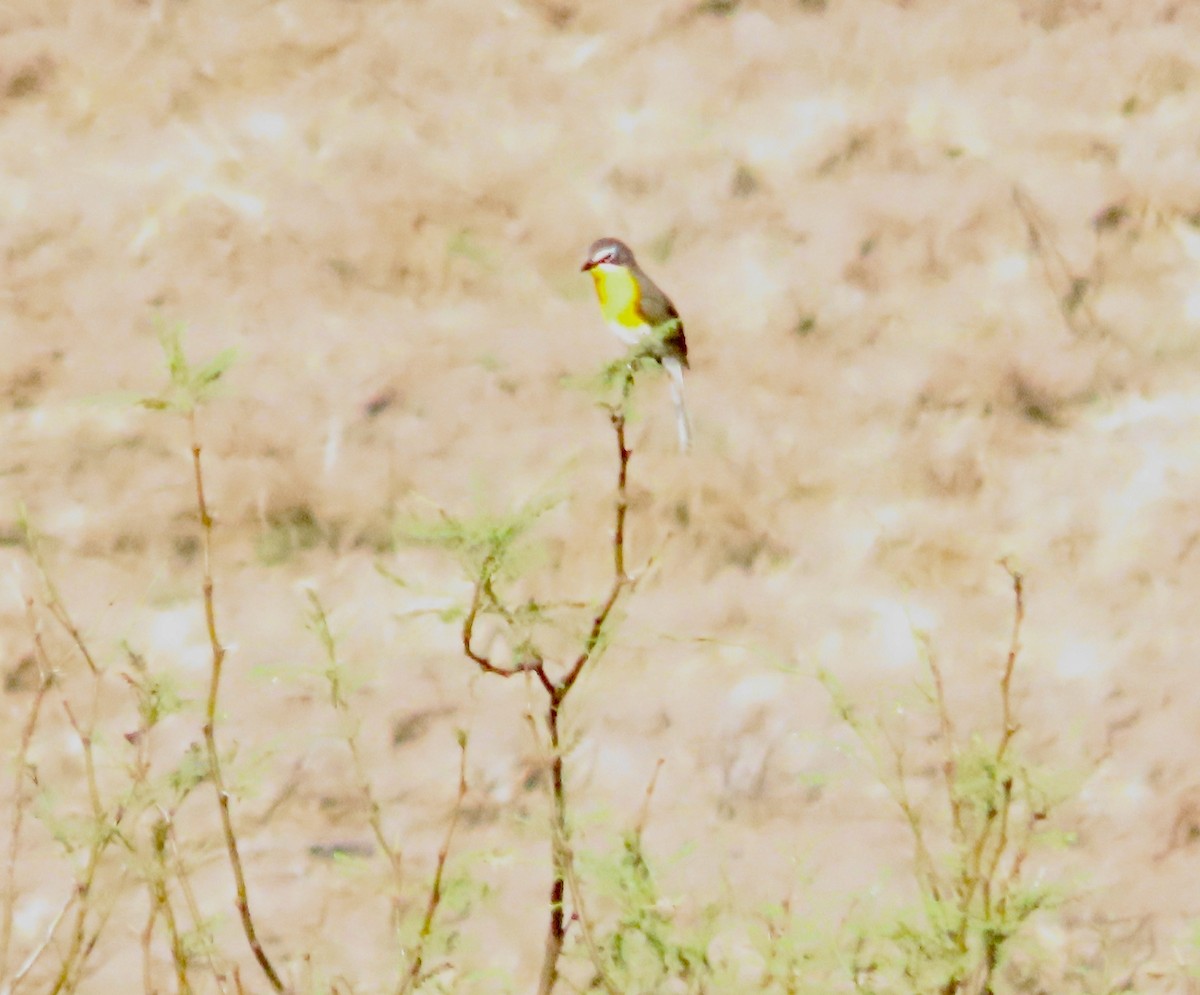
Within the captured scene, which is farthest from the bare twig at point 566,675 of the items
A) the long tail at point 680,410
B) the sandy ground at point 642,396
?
the long tail at point 680,410

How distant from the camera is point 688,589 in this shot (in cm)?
160

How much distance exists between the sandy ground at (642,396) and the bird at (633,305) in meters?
0.03

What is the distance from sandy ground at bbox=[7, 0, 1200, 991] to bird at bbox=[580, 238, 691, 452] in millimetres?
33

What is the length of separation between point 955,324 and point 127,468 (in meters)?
1.03

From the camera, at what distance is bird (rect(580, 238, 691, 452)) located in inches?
61.2

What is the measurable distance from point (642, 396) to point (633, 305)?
0.13 m

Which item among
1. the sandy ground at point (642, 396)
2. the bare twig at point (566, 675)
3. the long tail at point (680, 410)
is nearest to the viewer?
the bare twig at point (566, 675)

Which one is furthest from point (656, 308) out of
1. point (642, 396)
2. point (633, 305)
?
point (642, 396)

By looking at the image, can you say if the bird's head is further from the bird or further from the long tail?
the long tail

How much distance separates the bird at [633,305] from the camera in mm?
1555

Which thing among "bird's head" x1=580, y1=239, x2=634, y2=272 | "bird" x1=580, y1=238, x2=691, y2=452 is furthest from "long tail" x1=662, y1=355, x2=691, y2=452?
"bird's head" x1=580, y1=239, x2=634, y2=272

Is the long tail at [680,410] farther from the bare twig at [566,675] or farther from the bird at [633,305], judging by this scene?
the bare twig at [566,675]

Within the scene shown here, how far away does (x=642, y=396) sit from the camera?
147 centimetres

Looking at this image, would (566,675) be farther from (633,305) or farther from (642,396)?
(633,305)
